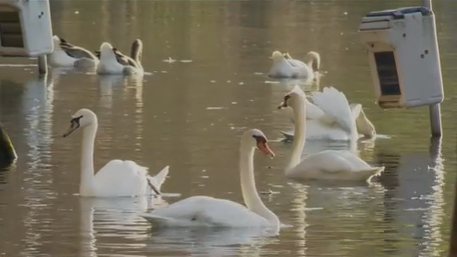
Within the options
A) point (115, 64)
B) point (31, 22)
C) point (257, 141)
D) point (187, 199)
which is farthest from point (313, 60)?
point (187, 199)

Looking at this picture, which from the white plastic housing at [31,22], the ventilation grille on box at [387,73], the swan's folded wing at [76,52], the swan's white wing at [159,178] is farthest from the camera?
the swan's folded wing at [76,52]

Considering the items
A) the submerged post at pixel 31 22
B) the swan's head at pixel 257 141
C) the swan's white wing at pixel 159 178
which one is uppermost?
the submerged post at pixel 31 22

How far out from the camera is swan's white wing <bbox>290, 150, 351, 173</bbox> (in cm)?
1437

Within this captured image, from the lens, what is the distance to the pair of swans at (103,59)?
27.1 m

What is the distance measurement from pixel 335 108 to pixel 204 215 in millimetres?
6162

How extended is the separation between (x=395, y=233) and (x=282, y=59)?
1509 centimetres

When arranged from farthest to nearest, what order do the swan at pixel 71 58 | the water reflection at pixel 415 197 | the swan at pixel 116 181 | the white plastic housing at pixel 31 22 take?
1. the swan at pixel 71 58
2. the white plastic housing at pixel 31 22
3. the swan at pixel 116 181
4. the water reflection at pixel 415 197

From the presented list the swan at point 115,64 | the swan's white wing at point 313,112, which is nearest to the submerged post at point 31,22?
the swan's white wing at point 313,112

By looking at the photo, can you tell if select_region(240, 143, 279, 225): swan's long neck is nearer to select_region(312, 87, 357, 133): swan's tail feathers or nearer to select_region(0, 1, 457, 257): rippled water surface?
select_region(0, 1, 457, 257): rippled water surface

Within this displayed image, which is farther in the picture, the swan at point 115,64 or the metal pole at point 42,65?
the swan at point 115,64

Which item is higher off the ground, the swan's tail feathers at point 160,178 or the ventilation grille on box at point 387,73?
the ventilation grille on box at point 387,73

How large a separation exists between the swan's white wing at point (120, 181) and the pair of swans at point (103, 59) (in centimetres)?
1362

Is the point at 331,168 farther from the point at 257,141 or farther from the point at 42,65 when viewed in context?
the point at 42,65

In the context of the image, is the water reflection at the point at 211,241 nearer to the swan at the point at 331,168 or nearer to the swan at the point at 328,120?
the swan at the point at 331,168
